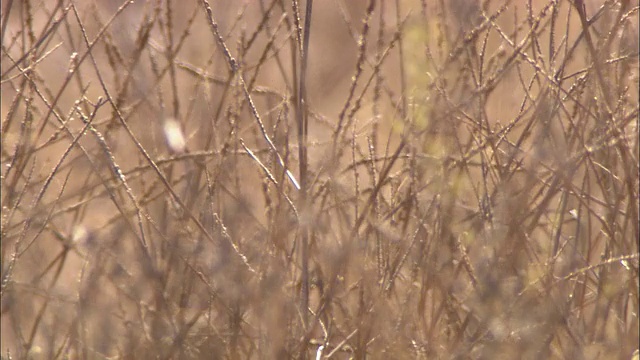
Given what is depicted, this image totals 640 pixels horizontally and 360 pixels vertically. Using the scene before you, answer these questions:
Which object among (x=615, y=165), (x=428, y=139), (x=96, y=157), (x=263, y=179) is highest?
(x=96, y=157)

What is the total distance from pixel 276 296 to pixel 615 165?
58cm

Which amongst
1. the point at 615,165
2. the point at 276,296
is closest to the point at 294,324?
the point at 276,296

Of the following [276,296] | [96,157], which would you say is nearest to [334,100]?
[96,157]

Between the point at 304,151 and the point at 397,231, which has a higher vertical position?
the point at 304,151

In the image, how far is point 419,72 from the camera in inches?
51.8

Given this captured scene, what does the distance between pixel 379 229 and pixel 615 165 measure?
0.42 m

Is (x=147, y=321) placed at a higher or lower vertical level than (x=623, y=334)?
higher

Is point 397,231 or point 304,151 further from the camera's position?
point 397,231

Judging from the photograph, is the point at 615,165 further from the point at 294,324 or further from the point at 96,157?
the point at 96,157

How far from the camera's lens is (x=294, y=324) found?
1.30 metres

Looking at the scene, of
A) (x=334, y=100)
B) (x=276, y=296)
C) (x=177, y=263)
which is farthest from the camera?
(x=334, y=100)

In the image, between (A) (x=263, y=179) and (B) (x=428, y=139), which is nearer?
(B) (x=428, y=139)

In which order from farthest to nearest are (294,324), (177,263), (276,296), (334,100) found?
(334,100) < (177,263) < (294,324) < (276,296)

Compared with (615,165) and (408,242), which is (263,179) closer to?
(408,242)
